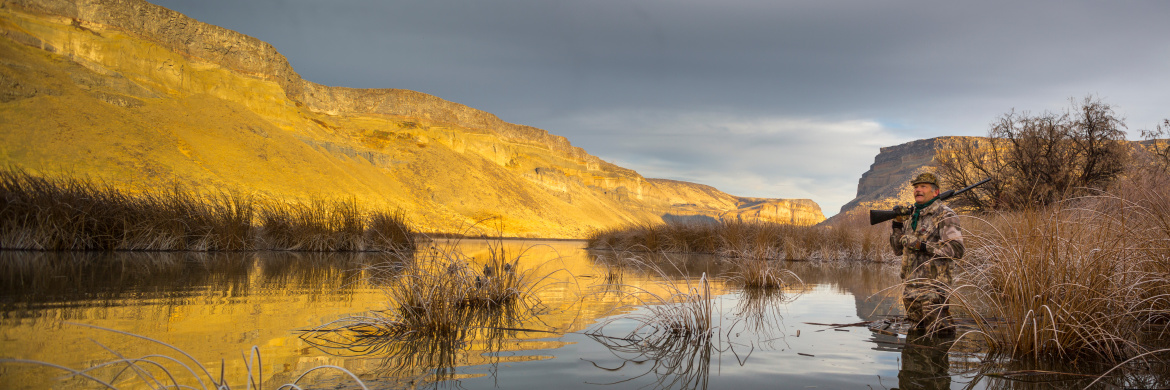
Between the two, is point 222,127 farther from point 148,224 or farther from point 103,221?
point 103,221

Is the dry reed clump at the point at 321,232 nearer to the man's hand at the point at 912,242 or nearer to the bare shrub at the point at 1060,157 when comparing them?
the man's hand at the point at 912,242

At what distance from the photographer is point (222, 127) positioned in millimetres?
54750

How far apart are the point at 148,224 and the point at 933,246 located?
16.2 metres

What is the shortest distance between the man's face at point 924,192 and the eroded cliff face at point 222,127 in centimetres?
1532

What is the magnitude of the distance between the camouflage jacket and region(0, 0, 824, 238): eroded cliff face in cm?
1522

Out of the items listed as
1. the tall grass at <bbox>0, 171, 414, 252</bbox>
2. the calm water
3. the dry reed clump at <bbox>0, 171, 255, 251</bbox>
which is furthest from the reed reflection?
the tall grass at <bbox>0, 171, 414, 252</bbox>

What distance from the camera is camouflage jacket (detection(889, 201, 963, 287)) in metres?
4.84

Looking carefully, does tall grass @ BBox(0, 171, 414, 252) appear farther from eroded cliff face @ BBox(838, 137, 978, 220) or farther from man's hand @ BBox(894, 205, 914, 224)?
eroded cliff face @ BBox(838, 137, 978, 220)

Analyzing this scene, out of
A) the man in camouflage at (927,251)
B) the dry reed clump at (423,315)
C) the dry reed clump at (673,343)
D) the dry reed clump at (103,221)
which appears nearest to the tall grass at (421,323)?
the dry reed clump at (423,315)

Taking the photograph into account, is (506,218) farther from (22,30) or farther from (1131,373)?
(1131,373)

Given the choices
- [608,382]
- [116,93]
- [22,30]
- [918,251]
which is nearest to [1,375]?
[608,382]

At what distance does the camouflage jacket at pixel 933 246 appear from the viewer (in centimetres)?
484

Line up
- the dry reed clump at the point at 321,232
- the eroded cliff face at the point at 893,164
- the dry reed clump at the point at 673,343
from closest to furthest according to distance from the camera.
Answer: the dry reed clump at the point at 673,343
the dry reed clump at the point at 321,232
the eroded cliff face at the point at 893,164

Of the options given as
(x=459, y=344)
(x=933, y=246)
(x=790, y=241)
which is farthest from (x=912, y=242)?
(x=790, y=241)
